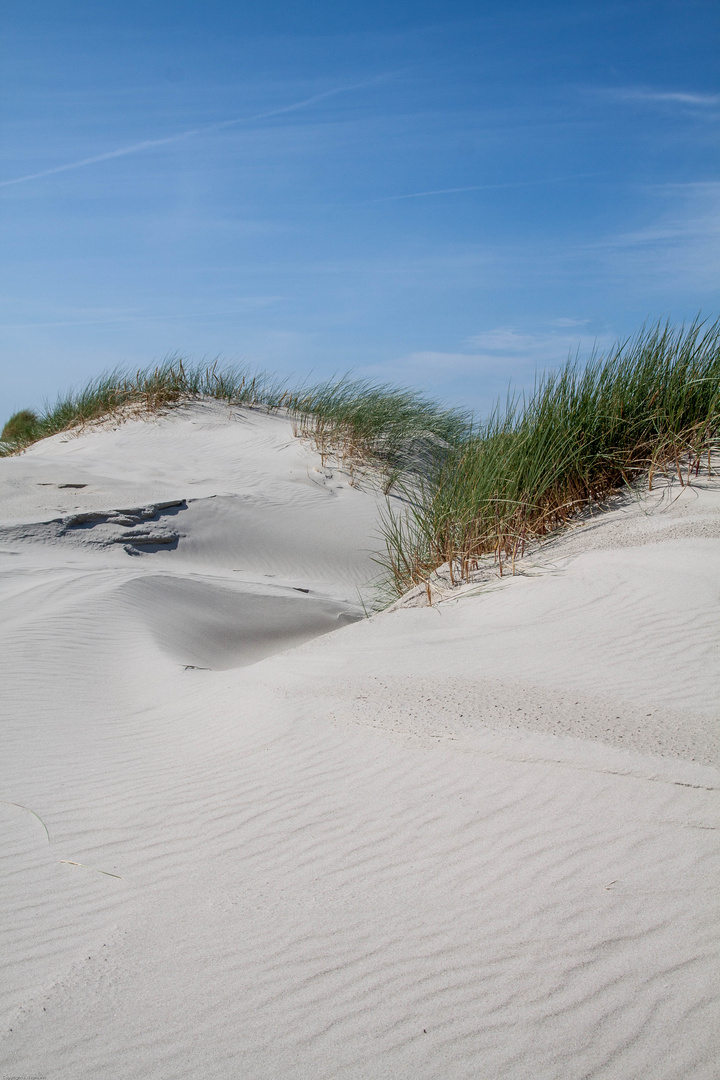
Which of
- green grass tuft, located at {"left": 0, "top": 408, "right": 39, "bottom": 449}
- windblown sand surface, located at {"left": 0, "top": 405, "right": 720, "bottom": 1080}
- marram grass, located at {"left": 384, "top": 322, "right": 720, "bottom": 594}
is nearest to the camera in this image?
windblown sand surface, located at {"left": 0, "top": 405, "right": 720, "bottom": 1080}

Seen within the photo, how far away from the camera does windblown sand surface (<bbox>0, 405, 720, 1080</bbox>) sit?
5.61 feet

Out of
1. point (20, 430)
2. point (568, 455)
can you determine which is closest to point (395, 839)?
point (568, 455)

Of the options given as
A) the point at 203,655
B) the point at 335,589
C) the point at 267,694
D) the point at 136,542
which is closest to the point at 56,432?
the point at 136,542

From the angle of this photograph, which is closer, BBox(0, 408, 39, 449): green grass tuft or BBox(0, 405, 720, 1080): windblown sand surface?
BBox(0, 405, 720, 1080): windblown sand surface

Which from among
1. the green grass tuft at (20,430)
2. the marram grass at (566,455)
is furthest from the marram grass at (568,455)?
the green grass tuft at (20,430)

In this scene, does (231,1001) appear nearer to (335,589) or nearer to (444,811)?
(444,811)

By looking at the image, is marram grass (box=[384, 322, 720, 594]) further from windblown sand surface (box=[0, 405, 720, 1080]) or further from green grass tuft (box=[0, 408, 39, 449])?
green grass tuft (box=[0, 408, 39, 449])

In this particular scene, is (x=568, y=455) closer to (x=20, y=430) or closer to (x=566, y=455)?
(x=566, y=455)

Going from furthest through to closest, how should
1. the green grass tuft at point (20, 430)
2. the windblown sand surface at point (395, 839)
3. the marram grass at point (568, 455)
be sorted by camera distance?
the green grass tuft at point (20, 430), the marram grass at point (568, 455), the windblown sand surface at point (395, 839)

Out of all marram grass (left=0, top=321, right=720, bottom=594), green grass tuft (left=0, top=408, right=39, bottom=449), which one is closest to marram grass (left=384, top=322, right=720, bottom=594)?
marram grass (left=0, top=321, right=720, bottom=594)

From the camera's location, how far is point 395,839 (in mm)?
2465

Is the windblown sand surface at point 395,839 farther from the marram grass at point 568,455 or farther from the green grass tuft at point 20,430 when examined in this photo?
the green grass tuft at point 20,430

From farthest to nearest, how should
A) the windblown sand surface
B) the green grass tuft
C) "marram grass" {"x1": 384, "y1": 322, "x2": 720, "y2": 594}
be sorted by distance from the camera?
the green grass tuft < "marram grass" {"x1": 384, "y1": 322, "x2": 720, "y2": 594} < the windblown sand surface

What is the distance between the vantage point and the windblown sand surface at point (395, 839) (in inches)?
67.4
